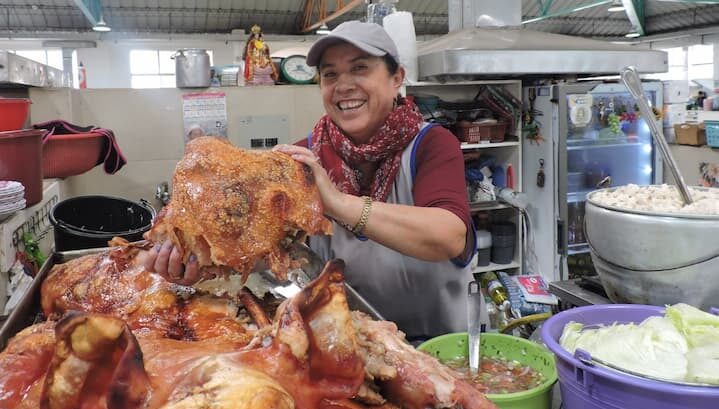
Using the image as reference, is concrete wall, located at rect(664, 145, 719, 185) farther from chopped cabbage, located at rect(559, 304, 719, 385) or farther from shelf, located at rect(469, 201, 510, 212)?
chopped cabbage, located at rect(559, 304, 719, 385)

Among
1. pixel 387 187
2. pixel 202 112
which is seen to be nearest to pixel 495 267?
pixel 202 112

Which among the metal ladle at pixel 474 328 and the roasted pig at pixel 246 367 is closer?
the roasted pig at pixel 246 367

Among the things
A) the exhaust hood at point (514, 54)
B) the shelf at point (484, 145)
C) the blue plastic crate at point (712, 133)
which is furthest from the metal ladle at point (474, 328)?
the blue plastic crate at point (712, 133)

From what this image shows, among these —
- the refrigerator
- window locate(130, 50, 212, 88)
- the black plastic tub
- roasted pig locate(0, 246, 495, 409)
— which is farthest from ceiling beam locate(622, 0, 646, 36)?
roasted pig locate(0, 246, 495, 409)

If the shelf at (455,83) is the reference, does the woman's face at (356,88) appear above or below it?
below

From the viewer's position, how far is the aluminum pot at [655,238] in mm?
1275

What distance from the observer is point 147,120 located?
165 inches

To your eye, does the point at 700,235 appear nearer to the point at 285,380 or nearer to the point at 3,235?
the point at 285,380

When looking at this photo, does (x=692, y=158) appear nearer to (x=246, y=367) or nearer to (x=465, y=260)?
(x=465, y=260)

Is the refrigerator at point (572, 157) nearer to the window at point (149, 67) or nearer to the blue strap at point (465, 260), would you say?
the blue strap at point (465, 260)

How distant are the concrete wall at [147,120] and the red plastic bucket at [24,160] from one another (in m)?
2.17

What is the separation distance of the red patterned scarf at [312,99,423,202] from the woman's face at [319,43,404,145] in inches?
1.6

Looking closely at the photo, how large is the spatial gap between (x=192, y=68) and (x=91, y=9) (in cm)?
520

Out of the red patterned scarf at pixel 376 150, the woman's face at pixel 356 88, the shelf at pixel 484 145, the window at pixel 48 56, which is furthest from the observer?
the window at pixel 48 56
